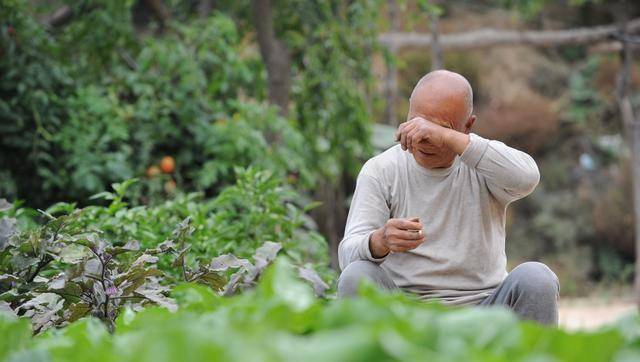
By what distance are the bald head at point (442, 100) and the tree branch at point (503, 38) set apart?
792 centimetres

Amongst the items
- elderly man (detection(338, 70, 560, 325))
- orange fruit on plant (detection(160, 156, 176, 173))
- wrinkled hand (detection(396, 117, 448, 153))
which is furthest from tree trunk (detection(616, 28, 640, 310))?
wrinkled hand (detection(396, 117, 448, 153))

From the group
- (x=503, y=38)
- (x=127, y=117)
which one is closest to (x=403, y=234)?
(x=127, y=117)

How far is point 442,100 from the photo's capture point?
276 centimetres

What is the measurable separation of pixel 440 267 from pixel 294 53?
4511 mm

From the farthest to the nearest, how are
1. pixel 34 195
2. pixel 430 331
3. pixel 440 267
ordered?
pixel 34 195, pixel 440 267, pixel 430 331

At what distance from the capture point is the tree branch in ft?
35.5

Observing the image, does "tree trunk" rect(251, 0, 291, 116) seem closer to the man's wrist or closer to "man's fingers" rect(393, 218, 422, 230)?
the man's wrist

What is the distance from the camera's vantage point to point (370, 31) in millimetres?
7375

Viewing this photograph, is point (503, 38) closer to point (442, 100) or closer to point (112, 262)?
point (442, 100)

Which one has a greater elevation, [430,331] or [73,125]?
[430,331]

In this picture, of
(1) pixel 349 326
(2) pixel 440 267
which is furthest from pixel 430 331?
(2) pixel 440 267

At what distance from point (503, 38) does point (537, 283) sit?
8.59m

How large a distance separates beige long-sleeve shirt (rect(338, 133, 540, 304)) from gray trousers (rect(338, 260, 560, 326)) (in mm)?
166

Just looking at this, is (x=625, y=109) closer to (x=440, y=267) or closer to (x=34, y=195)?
(x=34, y=195)
